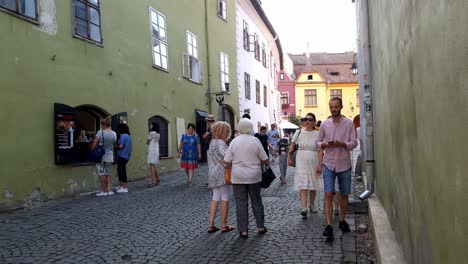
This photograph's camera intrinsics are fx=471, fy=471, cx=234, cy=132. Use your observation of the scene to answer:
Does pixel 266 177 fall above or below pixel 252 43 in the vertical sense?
below

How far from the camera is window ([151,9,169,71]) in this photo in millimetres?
14453

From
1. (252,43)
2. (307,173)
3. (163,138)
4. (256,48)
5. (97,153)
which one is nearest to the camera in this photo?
(307,173)

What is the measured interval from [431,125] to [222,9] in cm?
2016

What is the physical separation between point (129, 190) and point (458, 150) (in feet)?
31.7

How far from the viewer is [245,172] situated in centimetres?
606

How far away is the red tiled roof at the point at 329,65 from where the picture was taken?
2302 inches

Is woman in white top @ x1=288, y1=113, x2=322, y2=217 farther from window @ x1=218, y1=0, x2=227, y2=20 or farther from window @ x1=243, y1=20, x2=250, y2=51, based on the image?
window @ x1=243, y1=20, x2=250, y2=51

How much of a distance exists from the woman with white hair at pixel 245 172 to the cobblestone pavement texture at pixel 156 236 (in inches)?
10.9

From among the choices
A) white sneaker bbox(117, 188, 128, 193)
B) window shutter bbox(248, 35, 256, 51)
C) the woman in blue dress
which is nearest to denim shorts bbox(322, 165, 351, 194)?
the woman in blue dress

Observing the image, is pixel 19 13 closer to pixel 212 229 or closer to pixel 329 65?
pixel 212 229

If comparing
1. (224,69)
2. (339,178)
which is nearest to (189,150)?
(339,178)

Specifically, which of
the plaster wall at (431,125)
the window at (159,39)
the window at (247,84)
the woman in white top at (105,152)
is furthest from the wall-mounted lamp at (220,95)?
the plaster wall at (431,125)

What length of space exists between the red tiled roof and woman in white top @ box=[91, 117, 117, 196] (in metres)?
48.4

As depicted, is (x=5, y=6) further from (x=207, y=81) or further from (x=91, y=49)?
(x=207, y=81)
